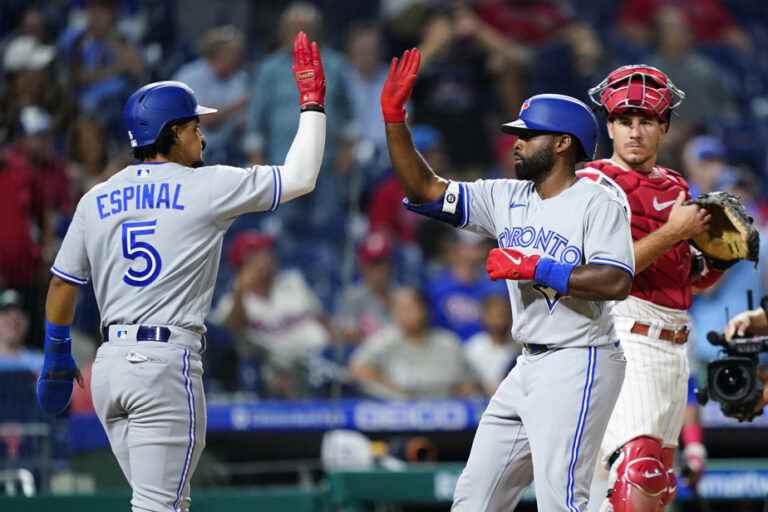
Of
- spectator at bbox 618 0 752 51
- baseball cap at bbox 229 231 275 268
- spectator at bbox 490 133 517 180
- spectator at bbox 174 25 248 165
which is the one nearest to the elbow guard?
baseball cap at bbox 229 231 275 268

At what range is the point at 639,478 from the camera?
468 centimetres

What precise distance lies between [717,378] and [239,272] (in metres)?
4.23

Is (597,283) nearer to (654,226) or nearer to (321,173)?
(654,226)

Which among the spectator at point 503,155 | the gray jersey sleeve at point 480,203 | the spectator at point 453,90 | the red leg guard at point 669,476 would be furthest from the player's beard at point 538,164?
the spectator at point 453,90

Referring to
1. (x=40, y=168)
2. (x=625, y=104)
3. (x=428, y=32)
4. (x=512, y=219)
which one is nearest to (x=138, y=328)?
(x=512, y=219)

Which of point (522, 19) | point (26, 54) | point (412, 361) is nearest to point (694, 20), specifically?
point (522, 19)

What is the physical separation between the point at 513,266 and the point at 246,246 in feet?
15.5

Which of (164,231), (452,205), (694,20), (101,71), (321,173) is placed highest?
(694,20)

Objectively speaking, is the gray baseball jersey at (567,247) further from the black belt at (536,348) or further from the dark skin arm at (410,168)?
the dark skin arm at (410,168)

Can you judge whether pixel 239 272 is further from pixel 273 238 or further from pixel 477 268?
pixel 477 268

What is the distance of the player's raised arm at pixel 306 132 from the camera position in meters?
4.48

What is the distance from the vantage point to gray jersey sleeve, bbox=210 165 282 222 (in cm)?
438

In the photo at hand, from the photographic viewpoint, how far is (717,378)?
5.12 meters

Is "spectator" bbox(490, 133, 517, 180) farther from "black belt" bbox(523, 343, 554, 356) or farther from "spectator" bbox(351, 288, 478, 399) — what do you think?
"black belt" bbox(523, 343, 554, 356)
